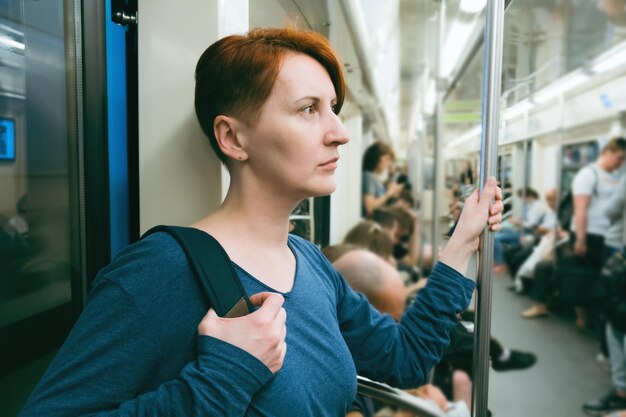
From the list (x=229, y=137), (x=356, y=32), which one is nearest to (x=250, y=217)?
(x=229, y=137)

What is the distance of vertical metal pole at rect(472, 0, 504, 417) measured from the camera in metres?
0.97

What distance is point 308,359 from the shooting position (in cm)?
81

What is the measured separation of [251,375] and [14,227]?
1.81ft

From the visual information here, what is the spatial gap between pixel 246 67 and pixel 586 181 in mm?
4552

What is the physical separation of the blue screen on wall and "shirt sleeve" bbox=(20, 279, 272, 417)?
36 centimetres

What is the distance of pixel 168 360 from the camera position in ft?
2.31

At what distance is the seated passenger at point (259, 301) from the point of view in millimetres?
655

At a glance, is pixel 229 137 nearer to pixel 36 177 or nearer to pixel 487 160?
pixel 36 177

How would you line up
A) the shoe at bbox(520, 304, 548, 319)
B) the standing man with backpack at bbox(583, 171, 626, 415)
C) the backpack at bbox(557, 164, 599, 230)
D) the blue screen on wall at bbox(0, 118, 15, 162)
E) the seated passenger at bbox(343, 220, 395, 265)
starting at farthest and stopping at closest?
the shoe at bbox(520, 304, 548, 319) → the backpack at bbox(557, 164, 599, 230) → the standing man with backpack at bbox(583, 171, 626, 415) → the seated passenger at bbox(343, 220, 395, 265) → the blue screen on wall at bbox(0, 118, 15, 162)

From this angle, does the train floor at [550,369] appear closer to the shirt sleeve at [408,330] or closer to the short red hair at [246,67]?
the shirt sleeve at [408,330]

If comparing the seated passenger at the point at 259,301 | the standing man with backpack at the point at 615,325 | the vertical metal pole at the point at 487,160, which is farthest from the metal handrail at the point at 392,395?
the standing man with backpack at the point at 615,325

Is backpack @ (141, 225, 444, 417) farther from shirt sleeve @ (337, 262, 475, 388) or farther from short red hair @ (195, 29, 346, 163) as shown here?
shirt sleeve @ (337, 262, 475, 388)

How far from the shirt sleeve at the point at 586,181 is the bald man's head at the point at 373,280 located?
332 centimetres

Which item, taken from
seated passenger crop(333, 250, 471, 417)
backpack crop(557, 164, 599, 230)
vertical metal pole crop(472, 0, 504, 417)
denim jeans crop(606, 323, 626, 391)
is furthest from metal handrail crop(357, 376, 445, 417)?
backpack crop(557, 164, 599, 230)
